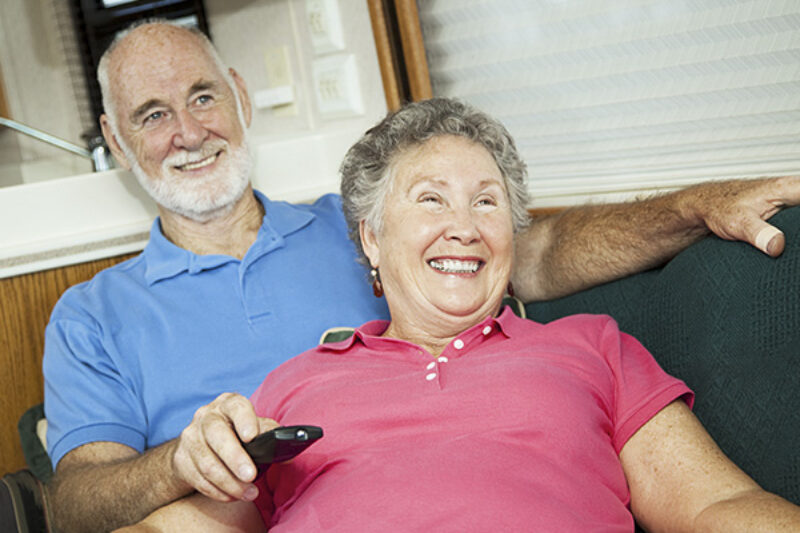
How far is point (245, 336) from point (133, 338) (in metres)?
0.22

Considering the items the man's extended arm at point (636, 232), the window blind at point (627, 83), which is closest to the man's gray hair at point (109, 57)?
the window blind at point (627, 83)

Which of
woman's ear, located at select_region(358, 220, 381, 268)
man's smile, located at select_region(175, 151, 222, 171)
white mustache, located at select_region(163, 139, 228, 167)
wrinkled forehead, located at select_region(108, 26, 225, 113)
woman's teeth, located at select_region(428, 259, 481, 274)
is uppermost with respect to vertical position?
wrinkled forehead, located at select_region(108, 26, 225, 113)

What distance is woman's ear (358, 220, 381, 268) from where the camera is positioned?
1515mm

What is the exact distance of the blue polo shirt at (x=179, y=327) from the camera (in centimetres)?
161

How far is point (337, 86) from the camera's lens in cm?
237

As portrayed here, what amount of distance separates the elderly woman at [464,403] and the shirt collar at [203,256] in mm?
315

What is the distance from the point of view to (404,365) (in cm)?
131

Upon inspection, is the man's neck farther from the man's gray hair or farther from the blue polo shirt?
the man's gray hair

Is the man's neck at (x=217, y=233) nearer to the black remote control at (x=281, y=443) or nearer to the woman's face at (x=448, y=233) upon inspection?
the woman's face at (x=448, y=233)

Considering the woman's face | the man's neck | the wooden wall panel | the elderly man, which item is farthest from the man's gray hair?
the woman's face

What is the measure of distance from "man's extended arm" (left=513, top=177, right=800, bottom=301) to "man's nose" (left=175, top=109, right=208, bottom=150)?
0.72 meters

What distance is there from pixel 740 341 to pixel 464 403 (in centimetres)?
42

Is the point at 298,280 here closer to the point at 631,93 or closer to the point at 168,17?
the point at 631,93

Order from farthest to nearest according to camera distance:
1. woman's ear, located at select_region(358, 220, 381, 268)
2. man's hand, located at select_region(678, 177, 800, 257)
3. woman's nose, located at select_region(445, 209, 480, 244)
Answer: woman's ear, located at select_region(358, 220, 381, 268), woman's nose, located at select_region(445, 209, 480, 244), man's hand, located at select_region(678, 177, 800, 257)
